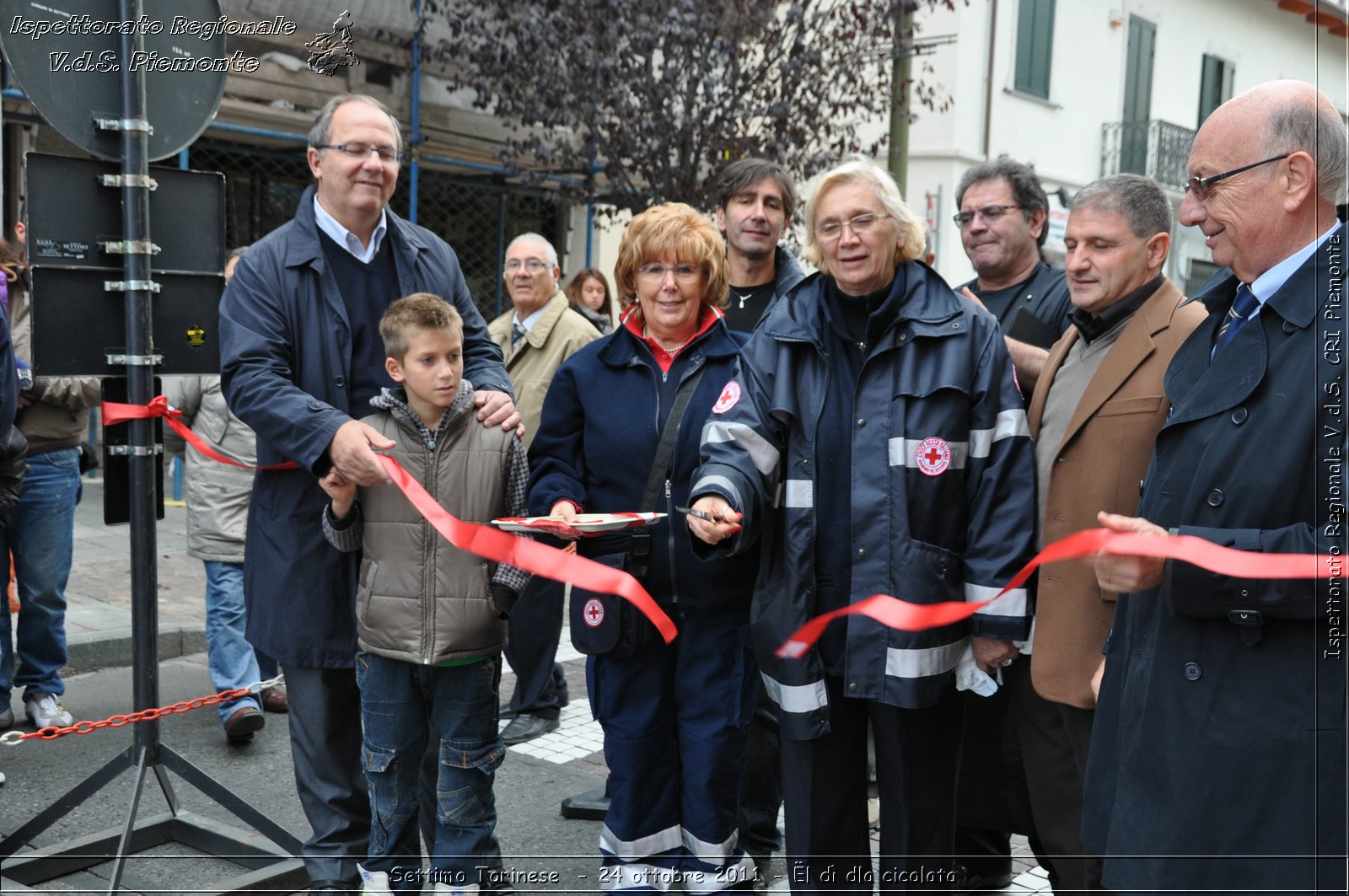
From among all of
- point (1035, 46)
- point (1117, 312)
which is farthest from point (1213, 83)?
point (1117, 312)

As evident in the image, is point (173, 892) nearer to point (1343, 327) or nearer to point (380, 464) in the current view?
point (380, 464)

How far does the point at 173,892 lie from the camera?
369 centimetres

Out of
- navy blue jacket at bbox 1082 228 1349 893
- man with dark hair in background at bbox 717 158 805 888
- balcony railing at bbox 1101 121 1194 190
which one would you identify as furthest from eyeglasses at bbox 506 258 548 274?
balcony railing at bbox 1101 121 1194 190

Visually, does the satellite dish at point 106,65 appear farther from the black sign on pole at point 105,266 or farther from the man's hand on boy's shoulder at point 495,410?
the man's hand on boy's shoulder at point 495,410

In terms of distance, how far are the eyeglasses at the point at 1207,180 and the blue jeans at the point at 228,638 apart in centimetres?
444

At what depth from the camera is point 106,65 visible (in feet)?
11.9

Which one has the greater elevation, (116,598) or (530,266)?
(530,266)

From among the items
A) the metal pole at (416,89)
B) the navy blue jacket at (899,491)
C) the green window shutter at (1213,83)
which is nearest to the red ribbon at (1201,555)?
the navy blue jacket at (899,491)

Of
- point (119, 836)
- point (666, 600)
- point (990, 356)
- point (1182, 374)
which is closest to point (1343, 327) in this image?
point (1182, 374)

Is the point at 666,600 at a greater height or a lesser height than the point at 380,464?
lesser

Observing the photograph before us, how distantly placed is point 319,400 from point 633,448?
3.28 feet

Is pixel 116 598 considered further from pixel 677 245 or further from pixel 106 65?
pixel 677 245

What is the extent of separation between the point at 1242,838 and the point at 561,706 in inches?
154

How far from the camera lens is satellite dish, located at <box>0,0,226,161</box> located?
11.4 ft
